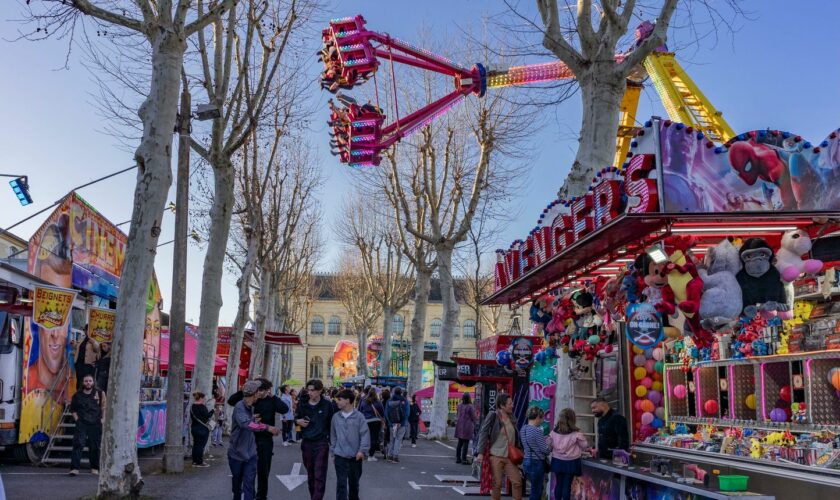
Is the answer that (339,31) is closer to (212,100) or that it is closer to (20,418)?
(212,100)

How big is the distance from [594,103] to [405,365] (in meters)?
53.3

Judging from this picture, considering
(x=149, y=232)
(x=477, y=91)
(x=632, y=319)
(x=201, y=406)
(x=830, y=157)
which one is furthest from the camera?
(x=477, y=91)

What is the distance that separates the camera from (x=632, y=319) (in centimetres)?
807

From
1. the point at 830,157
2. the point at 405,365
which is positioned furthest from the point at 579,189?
the point at 405,365

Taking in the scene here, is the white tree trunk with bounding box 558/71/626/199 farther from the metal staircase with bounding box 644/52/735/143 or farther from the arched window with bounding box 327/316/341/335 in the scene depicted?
the arched window with bounding box 327/316/341/335

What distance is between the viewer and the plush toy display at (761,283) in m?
7.55

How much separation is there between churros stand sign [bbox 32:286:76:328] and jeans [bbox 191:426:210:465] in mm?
4001

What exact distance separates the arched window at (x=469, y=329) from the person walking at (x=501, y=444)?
79591 mm

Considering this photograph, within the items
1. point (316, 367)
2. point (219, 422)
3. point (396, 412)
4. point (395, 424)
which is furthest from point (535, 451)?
point (316, 367)

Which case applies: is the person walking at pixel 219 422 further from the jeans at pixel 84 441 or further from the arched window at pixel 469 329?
the arched window at pixel 469 329

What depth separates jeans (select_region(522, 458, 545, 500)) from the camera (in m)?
10.3

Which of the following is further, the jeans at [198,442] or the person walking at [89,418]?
the jeans at [198,442]

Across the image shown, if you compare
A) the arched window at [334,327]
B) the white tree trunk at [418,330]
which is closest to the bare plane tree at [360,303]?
the white tree trunk at [418,330]

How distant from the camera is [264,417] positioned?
1046cm
